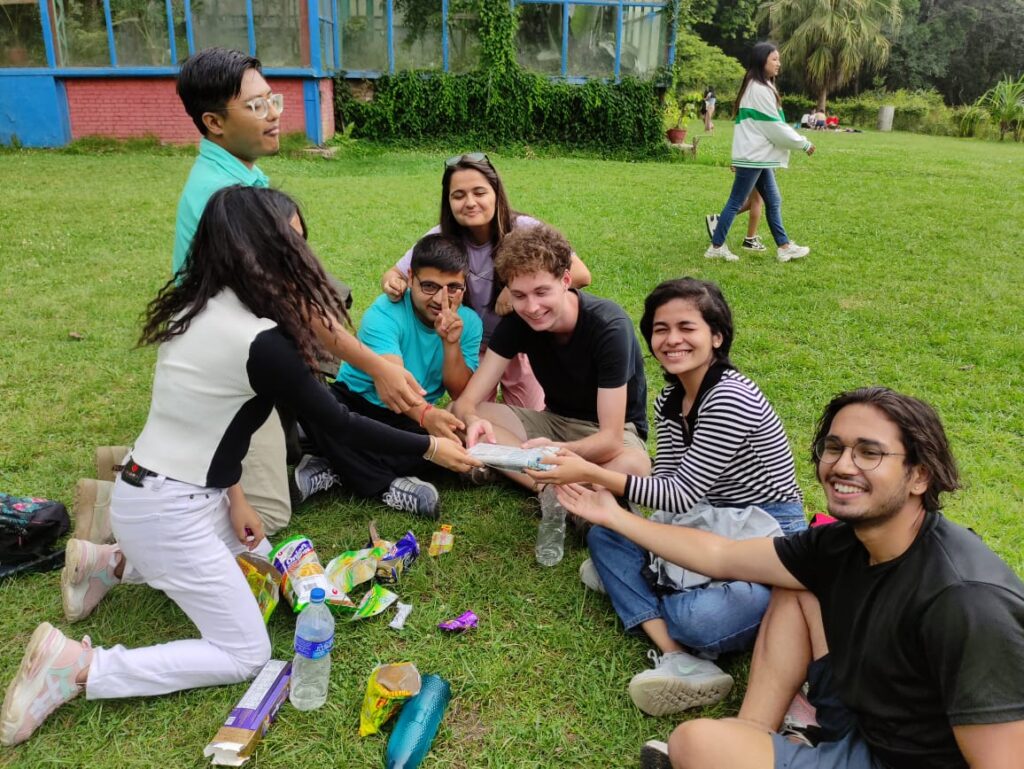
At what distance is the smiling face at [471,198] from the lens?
12.7 ft

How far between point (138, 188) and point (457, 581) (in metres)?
9.90

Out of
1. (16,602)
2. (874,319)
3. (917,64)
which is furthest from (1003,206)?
(917,64)

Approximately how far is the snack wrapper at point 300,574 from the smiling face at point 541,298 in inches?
50.0

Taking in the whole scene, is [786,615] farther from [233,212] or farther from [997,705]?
[233,212]

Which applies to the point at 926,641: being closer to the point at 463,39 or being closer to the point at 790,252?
the point at 790,252

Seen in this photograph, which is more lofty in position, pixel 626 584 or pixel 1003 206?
pixel 1003 206

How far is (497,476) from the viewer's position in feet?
12.8

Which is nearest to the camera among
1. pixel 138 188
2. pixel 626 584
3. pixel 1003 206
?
pixel 626 584

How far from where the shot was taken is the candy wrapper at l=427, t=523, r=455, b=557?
3312 millimetres

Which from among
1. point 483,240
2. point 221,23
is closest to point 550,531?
point 483,240

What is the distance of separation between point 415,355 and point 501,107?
1391 centimetres

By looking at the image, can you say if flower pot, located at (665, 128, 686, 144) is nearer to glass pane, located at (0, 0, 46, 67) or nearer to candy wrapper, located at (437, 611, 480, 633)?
glass pane, located at (0, 0, 46, 67)

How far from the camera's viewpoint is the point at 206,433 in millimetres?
2479

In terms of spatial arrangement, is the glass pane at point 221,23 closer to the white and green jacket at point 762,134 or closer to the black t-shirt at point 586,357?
the white and green jacket at point 762,134
